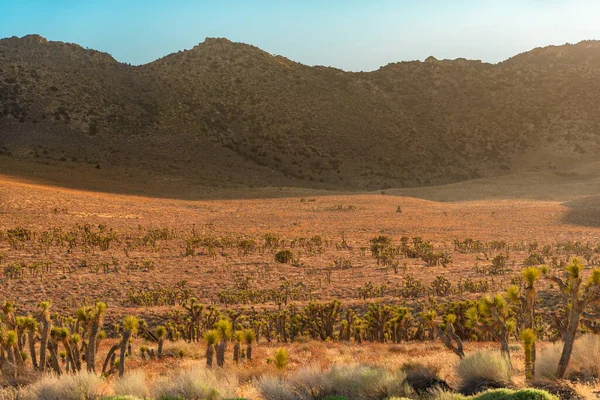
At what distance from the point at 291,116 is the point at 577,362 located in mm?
66389

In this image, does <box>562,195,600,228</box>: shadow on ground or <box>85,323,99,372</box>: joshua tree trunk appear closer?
<box>85,323,99,372</box>: joshua tree trunk

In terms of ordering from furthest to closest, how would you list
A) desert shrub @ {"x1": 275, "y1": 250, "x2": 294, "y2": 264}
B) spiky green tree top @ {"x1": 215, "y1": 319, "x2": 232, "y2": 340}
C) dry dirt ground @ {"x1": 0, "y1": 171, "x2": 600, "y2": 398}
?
desert shrub @ {"x1": 275, "y1": 250, "x2": 294, "y2": 264}
dry dirt ground @ {"x1": 0, "y1": 171, "x2": 600, "y2": 398}
spiky green tree top @ {"x1": 215, "y1": 319, "x2": 232, "y2": 340}

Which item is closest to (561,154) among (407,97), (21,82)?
(407,97)

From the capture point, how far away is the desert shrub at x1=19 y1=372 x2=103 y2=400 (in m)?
8.30

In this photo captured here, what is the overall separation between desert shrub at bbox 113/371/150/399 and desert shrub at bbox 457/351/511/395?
466cm

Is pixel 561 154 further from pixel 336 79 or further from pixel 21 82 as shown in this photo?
pixel 21 82

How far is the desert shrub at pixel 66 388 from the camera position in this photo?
327 inches

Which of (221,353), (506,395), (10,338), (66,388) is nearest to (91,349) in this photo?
(66,388)

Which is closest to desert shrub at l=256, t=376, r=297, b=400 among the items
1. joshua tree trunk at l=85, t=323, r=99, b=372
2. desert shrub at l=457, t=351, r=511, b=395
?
desert shrub at l=457, t=351, r=511, b=395

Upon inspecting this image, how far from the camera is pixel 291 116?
73938mm

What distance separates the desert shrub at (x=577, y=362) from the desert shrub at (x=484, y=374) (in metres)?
0.60

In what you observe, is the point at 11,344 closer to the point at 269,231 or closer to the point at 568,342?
the point at 568,342

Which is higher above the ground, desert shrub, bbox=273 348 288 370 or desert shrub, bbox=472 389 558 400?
desert shrub, bbox=472 389 558 400

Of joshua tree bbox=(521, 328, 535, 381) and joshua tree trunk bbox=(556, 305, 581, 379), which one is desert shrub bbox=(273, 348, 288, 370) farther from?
joshua tree trunk bbox=(556, 305, 581, 379)
